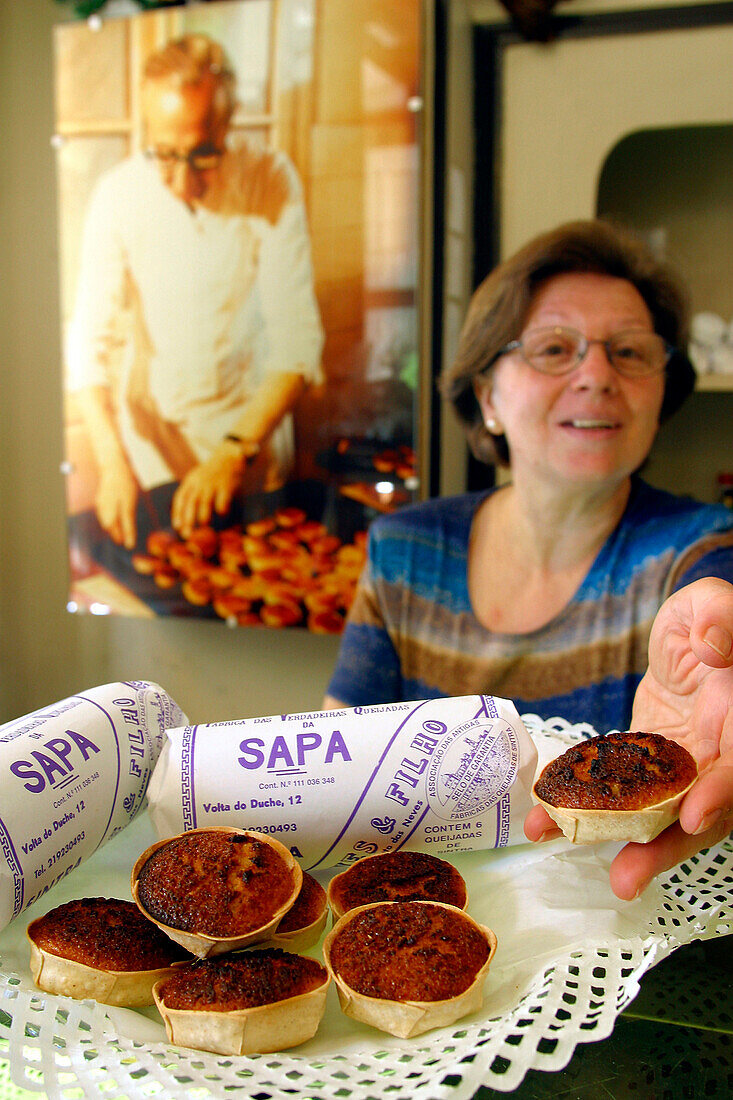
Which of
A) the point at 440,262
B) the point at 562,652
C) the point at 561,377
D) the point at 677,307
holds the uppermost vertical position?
the point at 440,262

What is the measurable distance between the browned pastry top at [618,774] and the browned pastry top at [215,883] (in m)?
0.18

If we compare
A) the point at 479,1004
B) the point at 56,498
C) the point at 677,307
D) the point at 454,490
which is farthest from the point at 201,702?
the point at 479,1004

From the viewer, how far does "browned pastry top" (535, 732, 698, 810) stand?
520 millimetres

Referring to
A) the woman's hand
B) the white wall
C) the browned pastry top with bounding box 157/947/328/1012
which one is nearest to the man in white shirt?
the white wall

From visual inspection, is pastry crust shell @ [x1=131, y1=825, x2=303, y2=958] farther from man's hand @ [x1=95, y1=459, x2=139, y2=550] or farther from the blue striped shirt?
man's hand @ [x1=95, y1=459, x2=139, y2=550]

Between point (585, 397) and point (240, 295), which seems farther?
point (240, 295)

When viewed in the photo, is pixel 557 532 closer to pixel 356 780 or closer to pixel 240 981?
pixel 356 780

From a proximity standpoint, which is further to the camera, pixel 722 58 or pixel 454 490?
pixel 454 490

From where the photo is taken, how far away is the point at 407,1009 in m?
0.43

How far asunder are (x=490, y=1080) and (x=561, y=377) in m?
1.04

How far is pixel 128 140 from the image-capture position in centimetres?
184

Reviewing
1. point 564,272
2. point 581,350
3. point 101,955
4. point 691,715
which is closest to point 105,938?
point 101,955

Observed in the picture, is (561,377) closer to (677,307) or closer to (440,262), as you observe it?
(677,307)

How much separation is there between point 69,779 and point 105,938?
11 cm
